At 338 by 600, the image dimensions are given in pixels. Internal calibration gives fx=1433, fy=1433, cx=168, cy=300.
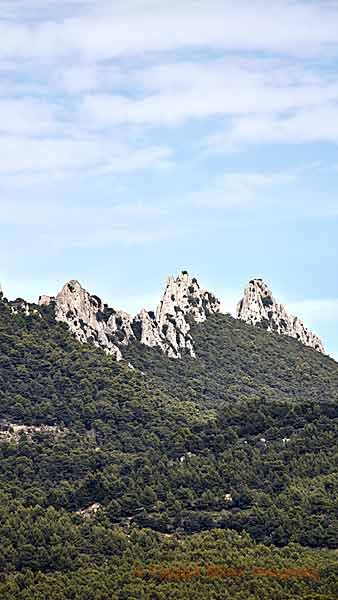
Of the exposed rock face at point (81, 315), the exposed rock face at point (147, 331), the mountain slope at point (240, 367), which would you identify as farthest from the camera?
the exposed rock face at point (147, 331)

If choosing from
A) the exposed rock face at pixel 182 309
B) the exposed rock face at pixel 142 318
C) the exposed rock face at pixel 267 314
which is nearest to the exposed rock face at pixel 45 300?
the exposed rock face at pixel 142 318

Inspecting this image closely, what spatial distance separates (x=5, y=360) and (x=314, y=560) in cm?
5762

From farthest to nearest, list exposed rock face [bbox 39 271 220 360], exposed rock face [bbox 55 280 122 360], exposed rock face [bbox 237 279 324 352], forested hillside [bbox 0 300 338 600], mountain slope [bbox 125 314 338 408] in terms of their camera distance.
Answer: exposed rock face [bbox 237 279 324 352], mountain slope [bbox 125 314 338 408], exposed rock face [bbox 39 271 220 360], exposed rock face [bbox 55 280 122 360], forested hillside [bbox 0 300 338 600]

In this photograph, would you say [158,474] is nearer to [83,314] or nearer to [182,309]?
[83,314]

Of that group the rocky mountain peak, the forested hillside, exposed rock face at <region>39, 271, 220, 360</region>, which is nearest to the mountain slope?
the forested hillside

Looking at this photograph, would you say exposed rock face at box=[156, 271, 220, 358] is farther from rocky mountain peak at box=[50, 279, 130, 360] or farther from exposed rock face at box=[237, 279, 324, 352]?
rocky mountain peak at box=[50, 279, 130, 360]

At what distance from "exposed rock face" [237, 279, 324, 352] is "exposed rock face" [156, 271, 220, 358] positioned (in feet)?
17.1

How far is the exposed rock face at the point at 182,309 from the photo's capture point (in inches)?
7023

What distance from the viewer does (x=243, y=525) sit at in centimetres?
11388

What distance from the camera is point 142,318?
17388 centimetres

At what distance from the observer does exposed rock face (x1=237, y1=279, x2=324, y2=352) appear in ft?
643

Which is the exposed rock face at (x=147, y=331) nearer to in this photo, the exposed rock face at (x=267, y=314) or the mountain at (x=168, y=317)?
the mountain at (x=168, y=317)

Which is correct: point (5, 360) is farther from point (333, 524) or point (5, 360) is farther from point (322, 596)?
point (322, 596)

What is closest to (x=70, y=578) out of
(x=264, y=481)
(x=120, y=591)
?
(x=120, y=591)
